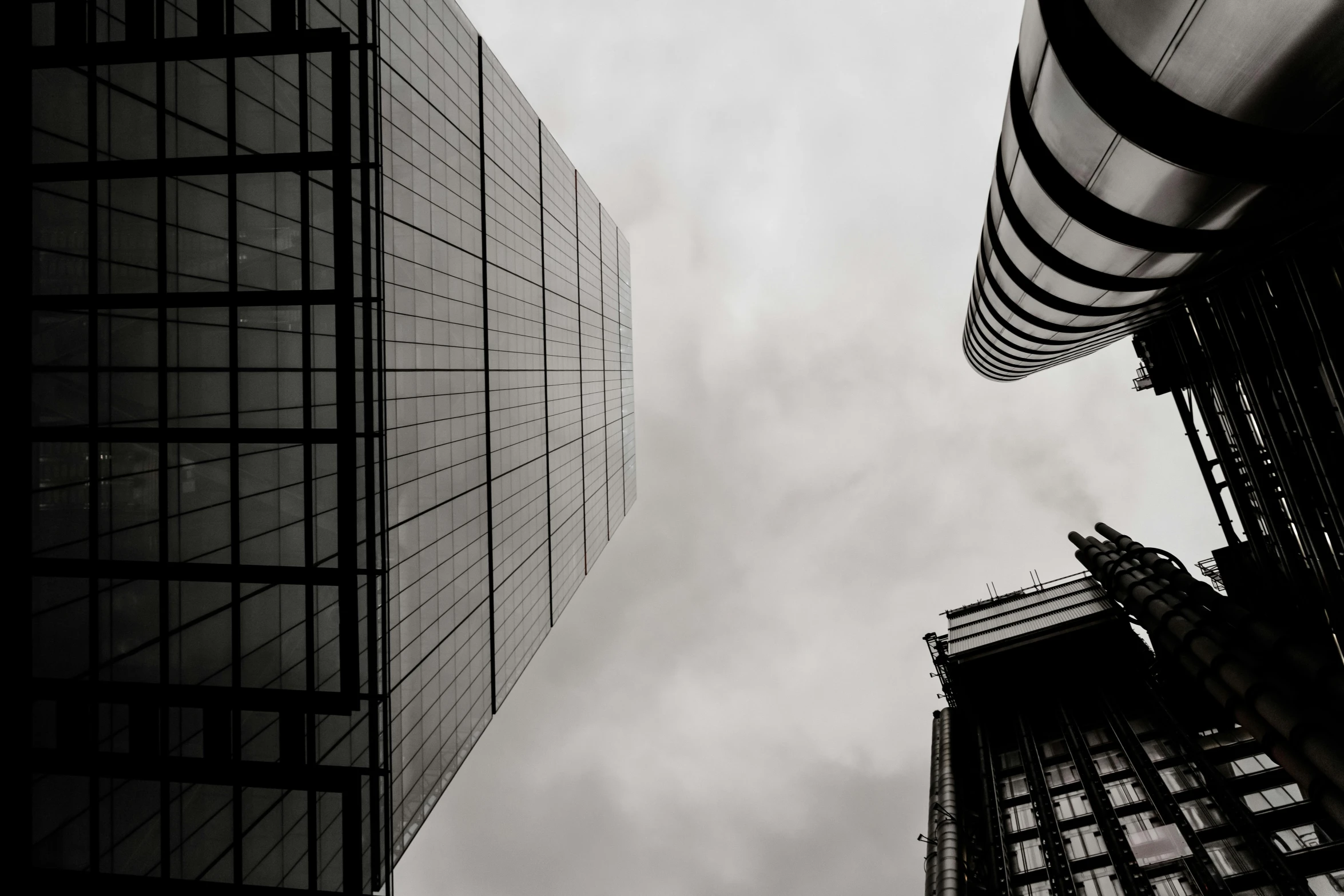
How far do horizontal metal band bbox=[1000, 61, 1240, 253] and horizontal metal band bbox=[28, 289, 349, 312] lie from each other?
17.8m

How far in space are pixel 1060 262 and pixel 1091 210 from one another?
5.24 meters

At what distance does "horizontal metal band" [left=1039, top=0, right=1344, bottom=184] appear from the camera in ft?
30.5

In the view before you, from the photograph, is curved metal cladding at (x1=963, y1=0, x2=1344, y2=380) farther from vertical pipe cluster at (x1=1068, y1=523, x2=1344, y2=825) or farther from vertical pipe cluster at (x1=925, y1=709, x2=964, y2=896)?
vertical pipe cluster at (x1=925, y1=709, x2=964, y2=896)

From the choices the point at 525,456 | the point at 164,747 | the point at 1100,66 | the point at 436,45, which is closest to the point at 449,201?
the point at 436,45

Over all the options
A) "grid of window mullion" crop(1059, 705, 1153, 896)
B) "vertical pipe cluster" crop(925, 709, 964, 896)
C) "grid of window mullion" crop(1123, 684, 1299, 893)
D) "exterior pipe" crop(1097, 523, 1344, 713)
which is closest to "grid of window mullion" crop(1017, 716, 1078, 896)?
"grid of window mullion" crop(1059, 705, 1153, 896)

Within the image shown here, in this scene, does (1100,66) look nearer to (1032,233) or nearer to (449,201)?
(1032,233)

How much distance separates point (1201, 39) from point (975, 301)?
36.1m

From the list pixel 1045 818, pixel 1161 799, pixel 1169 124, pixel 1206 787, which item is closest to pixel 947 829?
pixel 1045 818

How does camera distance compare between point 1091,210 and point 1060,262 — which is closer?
point 1091,210

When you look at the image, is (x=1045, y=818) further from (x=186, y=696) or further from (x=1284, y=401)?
(x=186, y=696)

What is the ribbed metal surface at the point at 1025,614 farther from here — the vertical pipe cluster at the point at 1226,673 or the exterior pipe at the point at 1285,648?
the exterior pipe at the point at 1285,648

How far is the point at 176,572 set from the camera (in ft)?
50.5

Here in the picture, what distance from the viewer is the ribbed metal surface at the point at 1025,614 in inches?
1843

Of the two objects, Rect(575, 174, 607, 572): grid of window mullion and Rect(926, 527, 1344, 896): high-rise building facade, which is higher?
Rect(575, 174, 607, 572): grid of window mullion
